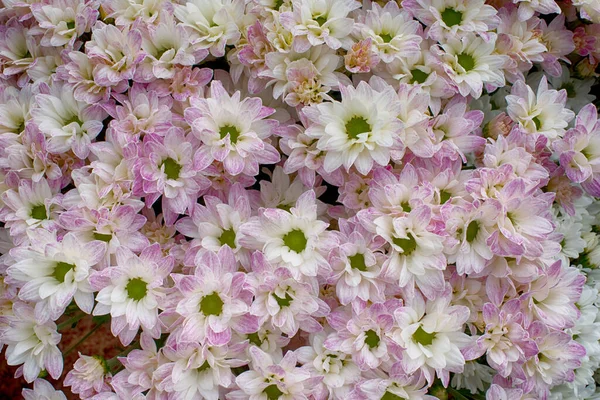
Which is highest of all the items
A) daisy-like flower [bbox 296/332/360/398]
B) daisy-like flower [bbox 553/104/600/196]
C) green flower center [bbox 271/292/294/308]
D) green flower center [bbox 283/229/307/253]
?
daisy-like flower [bbox 553/104/600/196]

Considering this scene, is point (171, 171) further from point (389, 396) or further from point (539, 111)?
point (539, 111)

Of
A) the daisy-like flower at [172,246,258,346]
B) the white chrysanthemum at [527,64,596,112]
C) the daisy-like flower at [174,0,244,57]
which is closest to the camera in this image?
the daisy-like flower at [172,246,258,346]

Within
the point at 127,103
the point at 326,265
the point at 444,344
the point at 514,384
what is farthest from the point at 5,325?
the point at 514,384

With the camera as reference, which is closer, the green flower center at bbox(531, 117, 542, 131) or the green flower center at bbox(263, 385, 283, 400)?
the green flower center at bbox(263, 385, 283, 400)

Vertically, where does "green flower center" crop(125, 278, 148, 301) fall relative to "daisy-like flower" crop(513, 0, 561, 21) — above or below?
below

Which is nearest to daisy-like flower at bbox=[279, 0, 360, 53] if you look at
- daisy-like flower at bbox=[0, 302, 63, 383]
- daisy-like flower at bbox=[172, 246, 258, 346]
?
daisy-like flower at bbox=[172, 246, 258, 346]

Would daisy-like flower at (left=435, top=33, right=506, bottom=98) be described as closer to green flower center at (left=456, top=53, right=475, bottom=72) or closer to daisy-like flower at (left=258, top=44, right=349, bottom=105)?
green flower center at (left=456, top=53, right=475, bottom=72)

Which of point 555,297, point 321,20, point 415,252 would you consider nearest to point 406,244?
point 415,252

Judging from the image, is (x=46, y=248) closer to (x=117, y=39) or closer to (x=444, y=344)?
(x=117, y=39)
